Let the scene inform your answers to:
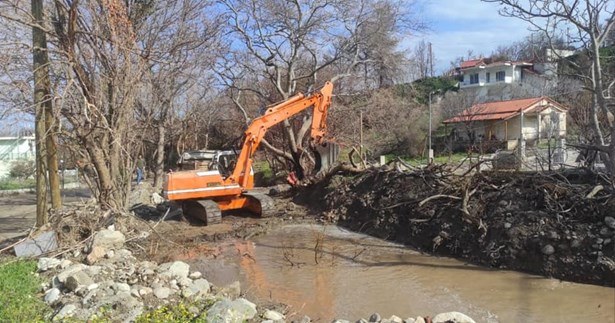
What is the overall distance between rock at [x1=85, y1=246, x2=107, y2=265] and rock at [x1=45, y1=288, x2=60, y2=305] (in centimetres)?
188

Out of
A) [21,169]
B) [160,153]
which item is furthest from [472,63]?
[160,153]

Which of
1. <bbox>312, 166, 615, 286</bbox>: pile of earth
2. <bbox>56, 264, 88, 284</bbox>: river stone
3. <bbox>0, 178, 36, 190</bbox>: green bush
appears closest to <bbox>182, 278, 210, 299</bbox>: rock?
<bbox>56, 264, 88, 284</bbox>: river stone

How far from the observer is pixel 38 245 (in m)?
9.13

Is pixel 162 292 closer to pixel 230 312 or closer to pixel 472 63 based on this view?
pixel 230 312

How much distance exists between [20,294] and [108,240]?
268 centimetres

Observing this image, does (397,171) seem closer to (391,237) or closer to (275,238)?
(391,237)

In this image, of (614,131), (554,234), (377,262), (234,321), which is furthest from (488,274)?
(234,321)

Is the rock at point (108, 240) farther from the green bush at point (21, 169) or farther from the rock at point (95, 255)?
the green bush at point (21, 169)

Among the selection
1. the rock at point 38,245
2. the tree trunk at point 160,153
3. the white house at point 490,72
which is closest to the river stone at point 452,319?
the rock at point 38,245

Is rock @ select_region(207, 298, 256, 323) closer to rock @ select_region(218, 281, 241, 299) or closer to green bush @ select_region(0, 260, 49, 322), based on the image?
rock @ select_region(218, 281, 241, 299)

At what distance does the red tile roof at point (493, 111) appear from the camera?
116 feet

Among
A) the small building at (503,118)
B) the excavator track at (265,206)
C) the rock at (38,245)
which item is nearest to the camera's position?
the rock at (38,245)

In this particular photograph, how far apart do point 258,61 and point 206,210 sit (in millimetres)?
11141

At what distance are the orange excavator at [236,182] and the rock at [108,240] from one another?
12.1 ft
